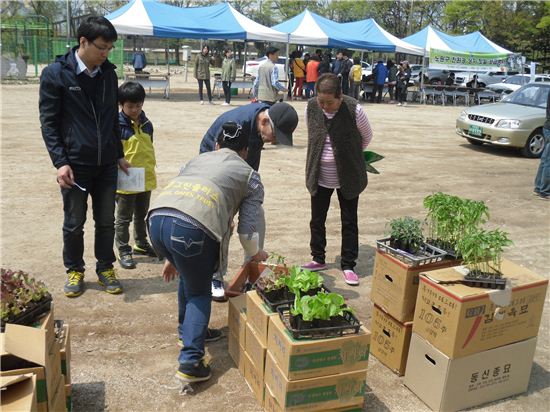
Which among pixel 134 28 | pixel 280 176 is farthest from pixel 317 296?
pixel 134 28

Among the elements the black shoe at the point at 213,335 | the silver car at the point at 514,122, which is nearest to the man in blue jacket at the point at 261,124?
the black shoe at the point at 213,335

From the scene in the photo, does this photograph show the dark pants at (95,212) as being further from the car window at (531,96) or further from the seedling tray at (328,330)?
the car window at (531,96)

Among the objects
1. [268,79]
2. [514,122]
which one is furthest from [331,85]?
[514,122]

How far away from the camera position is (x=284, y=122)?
3.46 metres

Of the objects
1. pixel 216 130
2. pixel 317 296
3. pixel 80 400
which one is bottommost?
pixel 80 400

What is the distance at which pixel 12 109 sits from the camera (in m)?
14.2

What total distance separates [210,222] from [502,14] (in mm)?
50861

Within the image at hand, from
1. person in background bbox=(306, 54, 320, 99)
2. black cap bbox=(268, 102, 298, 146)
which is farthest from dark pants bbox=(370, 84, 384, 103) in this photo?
black cap bbox=(268, 102, 298, 146)

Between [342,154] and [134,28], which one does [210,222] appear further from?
[134,28]

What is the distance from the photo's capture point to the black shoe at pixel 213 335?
383 cm

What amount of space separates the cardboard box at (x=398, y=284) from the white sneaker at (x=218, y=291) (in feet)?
4.51

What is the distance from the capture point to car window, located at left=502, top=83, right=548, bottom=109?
11.9 m

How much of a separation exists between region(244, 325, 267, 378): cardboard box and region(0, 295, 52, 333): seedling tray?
116cm

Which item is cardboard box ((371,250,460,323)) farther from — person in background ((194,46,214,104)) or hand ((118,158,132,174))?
person in background ((194,46,214,104))
